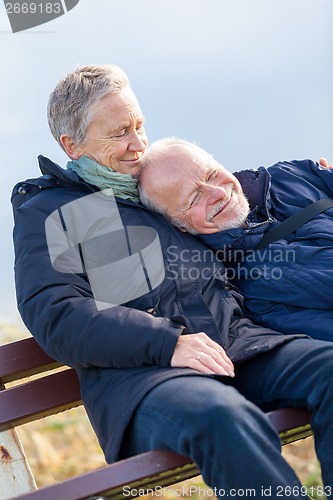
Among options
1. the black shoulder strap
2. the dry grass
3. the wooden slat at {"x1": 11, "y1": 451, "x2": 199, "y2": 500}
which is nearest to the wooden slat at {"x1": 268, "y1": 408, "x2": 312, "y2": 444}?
the wooden slat at {"x1": 11, "y1": 451, "x2": 199, "y2": 500}

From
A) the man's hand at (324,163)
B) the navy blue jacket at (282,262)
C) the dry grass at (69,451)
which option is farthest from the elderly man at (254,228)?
the dry grass at (69,451)

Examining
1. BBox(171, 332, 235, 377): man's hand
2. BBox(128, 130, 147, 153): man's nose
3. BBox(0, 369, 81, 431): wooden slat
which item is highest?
BBox(128, 130, 147, 153): man's nose

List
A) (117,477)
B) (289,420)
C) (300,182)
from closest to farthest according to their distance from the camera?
1. (117,477)
2. (289,420)
3. (300,182)

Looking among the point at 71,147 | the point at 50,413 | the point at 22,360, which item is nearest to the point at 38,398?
the point at 50,413

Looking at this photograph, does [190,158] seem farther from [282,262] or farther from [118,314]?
[118,314]

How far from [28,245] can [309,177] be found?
1.34 metres

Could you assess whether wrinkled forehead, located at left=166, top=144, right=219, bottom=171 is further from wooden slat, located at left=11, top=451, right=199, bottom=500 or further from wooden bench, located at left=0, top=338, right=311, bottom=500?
wooden slat, located at left=11, top=451, right=199, bottom=500

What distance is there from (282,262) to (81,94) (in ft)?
3.60

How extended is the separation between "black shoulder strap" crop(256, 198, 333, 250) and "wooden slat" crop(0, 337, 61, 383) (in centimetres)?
104

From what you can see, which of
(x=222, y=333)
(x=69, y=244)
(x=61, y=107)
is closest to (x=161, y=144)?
(x=61, y=107)

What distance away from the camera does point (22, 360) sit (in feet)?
10.9

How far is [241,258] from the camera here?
3.20 meters

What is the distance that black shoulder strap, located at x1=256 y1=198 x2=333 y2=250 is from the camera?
3.19 meters

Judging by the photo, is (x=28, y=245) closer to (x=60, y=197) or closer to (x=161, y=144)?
(x=60, y=197)
